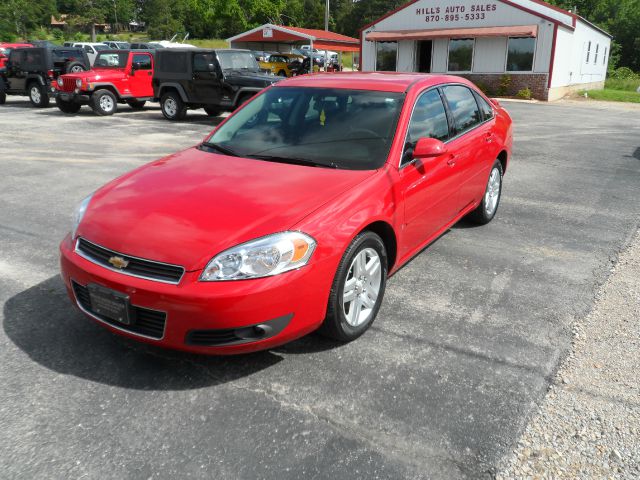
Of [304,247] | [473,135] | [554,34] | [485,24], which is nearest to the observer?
A: [304,247]

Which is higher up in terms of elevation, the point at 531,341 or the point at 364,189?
the point at 364,189

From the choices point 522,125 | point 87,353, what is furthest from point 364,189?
point 522,125

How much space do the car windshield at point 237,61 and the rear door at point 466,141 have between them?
1016cm

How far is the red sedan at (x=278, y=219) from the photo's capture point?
2852mm

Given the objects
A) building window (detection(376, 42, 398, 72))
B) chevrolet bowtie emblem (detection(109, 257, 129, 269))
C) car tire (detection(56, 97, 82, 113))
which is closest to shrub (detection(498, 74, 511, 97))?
building window (detection(376, 42, 398, 72))

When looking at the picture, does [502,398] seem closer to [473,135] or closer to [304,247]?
[304,247]

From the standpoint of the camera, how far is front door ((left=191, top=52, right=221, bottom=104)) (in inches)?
557

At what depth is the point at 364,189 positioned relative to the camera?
3.43 m

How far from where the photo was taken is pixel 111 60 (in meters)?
17.0

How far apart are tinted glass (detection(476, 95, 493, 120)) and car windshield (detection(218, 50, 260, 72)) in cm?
987

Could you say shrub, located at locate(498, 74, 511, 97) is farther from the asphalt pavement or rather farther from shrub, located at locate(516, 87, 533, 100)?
the asphalt pavement

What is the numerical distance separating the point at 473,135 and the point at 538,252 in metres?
1.28

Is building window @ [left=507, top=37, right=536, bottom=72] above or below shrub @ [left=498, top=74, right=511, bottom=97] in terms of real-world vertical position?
above

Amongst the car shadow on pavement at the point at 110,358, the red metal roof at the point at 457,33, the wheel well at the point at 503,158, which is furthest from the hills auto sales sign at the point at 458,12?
the car shadow on pavement at the point at 110,358
